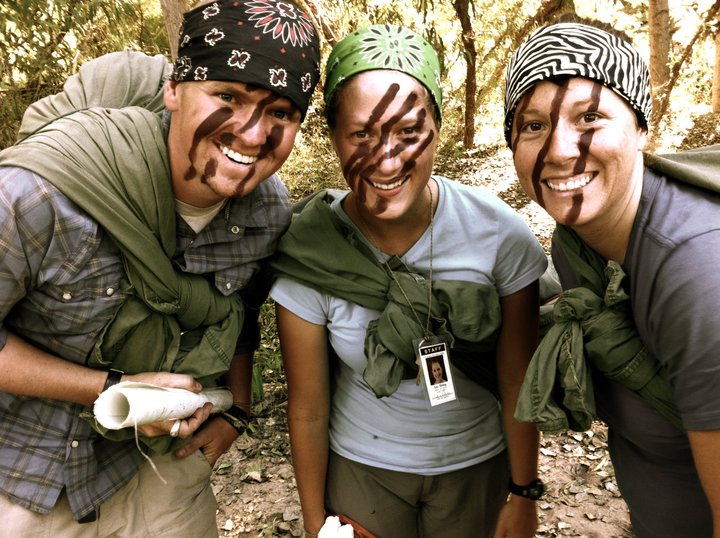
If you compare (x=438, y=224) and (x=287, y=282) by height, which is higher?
(x=438, y=224)

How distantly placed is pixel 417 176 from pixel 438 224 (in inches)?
7.7

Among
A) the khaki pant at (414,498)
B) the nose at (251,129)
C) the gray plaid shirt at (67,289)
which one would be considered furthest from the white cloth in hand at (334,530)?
the nose at (251,129)

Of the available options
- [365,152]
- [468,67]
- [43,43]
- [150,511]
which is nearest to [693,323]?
[365,152]

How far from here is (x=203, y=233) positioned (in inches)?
70.2

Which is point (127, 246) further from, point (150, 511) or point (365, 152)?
point (150, 511)

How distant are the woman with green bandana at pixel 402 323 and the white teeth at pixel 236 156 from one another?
307 mm

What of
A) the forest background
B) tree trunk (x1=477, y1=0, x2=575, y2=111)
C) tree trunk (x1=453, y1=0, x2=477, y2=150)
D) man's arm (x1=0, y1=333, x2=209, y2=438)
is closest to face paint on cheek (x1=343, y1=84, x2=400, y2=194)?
the forest background

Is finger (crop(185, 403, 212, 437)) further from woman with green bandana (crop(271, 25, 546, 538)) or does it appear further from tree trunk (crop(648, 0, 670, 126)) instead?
tree trunk (crop(648, 0, 670, 126))

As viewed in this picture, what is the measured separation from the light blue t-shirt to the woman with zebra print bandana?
22cm

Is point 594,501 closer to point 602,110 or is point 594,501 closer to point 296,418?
point 296,418

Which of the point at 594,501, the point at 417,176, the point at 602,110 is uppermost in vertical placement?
the point at 602,110

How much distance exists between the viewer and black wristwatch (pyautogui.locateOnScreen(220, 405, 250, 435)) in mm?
2109

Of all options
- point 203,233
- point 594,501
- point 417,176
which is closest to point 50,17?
point 203,233

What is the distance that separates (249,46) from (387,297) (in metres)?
0.87
